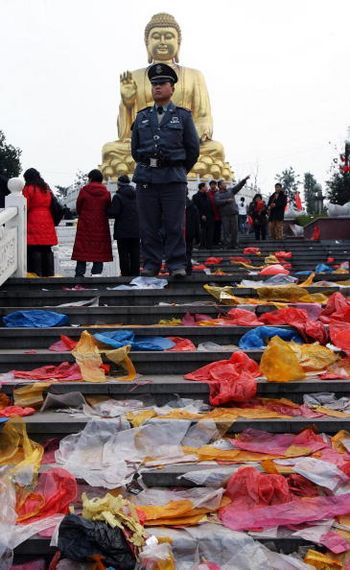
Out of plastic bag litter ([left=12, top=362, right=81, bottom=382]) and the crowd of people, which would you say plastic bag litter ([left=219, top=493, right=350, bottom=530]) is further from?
the crowd of people

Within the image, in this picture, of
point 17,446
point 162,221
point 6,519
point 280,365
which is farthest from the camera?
point 162,221

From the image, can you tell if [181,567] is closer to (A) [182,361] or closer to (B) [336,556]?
(B) [336,556]

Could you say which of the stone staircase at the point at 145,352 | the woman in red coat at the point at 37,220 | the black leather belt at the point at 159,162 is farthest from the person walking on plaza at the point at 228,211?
the black leather belt at the point at 159,162

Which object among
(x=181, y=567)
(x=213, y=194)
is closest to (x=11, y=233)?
(x=181, y=567)

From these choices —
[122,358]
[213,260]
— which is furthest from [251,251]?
[122,358]

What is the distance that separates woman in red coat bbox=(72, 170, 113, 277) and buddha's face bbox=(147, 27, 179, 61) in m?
19.2

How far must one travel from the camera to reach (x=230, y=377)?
16.8 ft

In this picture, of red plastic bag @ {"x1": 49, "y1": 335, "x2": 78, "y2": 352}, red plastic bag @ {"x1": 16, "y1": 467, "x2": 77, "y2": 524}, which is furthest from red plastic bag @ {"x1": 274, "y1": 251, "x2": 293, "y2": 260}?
red plastic bag @ {"x1": 16, "y1": 467, "x2": 77, "y2": 524}

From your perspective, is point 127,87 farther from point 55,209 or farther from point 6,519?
point 6,519

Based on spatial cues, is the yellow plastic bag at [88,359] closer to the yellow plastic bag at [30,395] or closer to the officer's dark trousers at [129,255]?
the yellow plastic bag at [30,395]

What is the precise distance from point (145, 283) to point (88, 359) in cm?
213

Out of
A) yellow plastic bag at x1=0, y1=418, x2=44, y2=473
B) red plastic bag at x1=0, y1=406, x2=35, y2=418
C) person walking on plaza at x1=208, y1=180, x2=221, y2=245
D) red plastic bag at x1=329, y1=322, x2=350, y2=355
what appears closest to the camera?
yellow plastic bag at x1=0, y1=418, x2=44, y2=473

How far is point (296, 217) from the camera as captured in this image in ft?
104

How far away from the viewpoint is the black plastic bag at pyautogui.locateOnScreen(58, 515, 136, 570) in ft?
10.8
